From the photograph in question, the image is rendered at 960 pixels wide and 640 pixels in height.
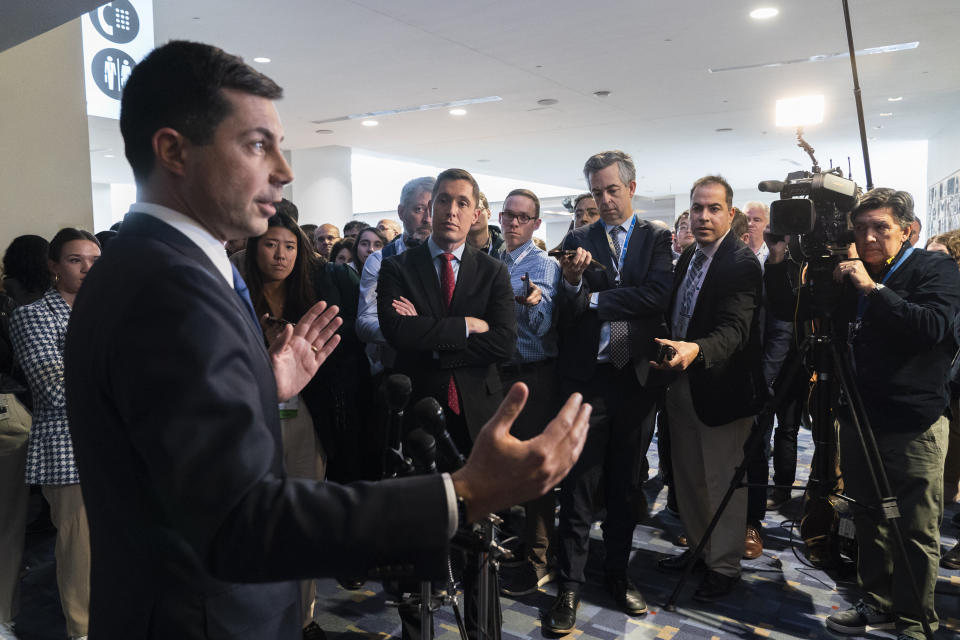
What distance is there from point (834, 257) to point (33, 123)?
433 cm

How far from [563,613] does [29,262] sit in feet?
9.43

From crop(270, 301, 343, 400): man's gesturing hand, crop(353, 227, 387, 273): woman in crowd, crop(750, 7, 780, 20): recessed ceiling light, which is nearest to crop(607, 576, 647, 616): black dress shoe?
crop(270, 301, 343, 400): man's gesturing hand

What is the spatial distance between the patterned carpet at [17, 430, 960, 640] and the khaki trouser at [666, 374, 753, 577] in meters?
0.19

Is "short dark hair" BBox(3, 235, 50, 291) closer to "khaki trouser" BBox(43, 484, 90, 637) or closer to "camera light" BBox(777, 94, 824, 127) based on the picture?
"khaki trouser" BBox(43, 484, 90, 637)

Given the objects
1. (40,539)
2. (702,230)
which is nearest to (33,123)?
(40,539)

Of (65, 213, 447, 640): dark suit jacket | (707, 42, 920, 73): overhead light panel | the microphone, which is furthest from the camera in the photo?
(707, 42, 920, 73): overhead light panel

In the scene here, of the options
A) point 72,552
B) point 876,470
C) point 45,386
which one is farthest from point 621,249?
point 72,552

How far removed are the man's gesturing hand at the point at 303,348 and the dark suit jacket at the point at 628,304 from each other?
1.58m

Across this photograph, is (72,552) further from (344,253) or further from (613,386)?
(344,253)

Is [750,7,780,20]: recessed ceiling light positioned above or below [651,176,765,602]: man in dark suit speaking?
above

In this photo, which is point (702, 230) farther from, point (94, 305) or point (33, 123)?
point (33, 123)

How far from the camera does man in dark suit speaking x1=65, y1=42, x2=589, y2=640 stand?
73cm

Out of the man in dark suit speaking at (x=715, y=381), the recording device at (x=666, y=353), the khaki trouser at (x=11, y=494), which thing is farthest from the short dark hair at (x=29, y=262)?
the man in dark suit speaking at (x=715, y=381)

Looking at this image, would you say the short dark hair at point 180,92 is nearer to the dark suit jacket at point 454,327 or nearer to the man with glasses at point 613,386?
the dark suit jacket at point 454,327
